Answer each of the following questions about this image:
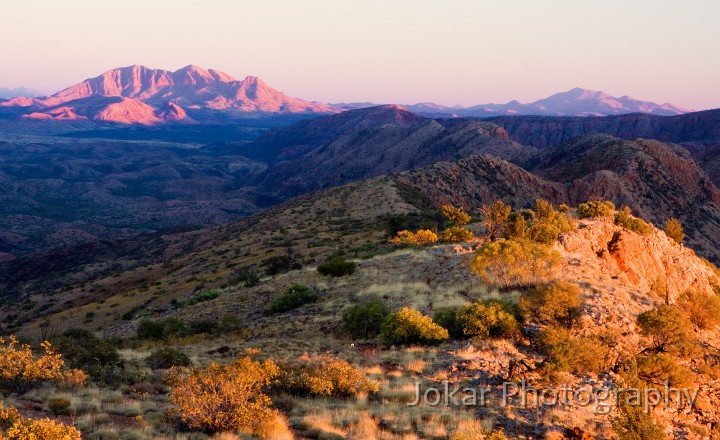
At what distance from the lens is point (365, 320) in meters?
17.4

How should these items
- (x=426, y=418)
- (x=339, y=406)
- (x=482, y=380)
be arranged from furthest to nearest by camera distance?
(x=482, y=380) < (x=339, y=406) < (x=426, y=418)

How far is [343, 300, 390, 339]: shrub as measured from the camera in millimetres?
17266

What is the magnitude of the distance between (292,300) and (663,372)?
1440cm

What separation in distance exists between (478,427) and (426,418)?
118 centimetres

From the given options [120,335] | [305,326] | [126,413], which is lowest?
[120,335]

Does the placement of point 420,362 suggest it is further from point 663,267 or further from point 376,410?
point 663,267

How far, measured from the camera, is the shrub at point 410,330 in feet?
50.1

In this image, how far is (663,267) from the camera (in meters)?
22.9

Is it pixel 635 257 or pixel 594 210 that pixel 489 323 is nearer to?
pixel 635 257

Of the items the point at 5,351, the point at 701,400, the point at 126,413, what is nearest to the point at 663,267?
the point at 701,400

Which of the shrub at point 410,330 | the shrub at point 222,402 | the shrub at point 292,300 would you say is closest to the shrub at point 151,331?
the shrub at point 292,300

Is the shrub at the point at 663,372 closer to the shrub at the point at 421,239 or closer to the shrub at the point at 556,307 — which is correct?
the shrub at the point at 556,307

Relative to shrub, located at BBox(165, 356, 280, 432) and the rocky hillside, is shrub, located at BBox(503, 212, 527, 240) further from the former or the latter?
the rocky hillside

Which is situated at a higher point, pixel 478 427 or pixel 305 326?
pixel 478 427
